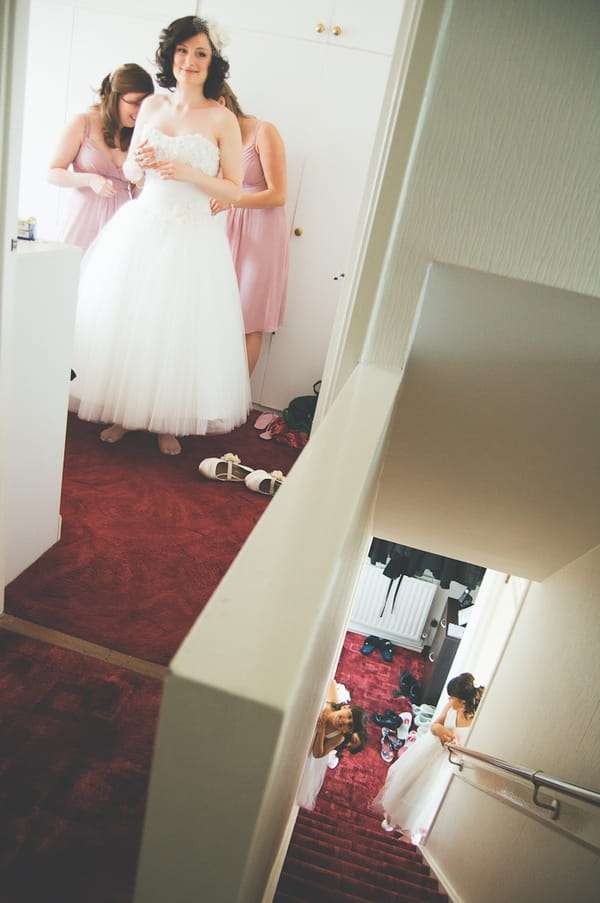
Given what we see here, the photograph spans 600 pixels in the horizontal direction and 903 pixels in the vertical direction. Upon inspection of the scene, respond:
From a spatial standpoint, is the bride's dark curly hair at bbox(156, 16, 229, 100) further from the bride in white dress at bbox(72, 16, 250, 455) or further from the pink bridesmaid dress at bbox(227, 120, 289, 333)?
the pink bridesmaid dress at bbox(227, 120, 289, 333)

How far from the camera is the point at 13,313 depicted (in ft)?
6.19

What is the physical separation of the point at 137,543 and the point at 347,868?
1545 millimetres

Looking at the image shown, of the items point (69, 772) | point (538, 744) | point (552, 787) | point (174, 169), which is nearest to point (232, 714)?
point (552, 787)

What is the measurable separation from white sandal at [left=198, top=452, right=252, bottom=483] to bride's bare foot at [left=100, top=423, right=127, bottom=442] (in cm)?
47

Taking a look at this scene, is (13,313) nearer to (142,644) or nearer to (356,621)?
(142,644)

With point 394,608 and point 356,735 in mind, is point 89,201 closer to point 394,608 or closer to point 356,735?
point 356,735

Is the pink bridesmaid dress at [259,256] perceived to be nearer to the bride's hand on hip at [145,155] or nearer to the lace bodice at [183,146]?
the lace bodice at [183,146]

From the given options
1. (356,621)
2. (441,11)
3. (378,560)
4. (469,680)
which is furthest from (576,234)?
(356,621)

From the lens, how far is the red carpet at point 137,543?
2279 millimetres

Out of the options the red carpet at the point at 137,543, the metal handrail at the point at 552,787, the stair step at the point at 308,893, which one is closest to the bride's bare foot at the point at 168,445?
the red carpet at the point at 137,543

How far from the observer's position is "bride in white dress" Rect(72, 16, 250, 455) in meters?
3.01

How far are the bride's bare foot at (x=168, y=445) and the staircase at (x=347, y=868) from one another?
1.91 meters

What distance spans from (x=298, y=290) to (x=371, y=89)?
1.16 m

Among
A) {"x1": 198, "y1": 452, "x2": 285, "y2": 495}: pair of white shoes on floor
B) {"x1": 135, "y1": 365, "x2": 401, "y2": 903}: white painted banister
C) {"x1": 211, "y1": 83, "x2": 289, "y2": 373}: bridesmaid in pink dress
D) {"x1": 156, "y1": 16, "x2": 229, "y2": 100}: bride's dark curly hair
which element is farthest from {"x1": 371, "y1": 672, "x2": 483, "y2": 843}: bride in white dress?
{"x1": 156, "y1": 16, "x2": 229, "y2": 100}: bride's dark curly hair
